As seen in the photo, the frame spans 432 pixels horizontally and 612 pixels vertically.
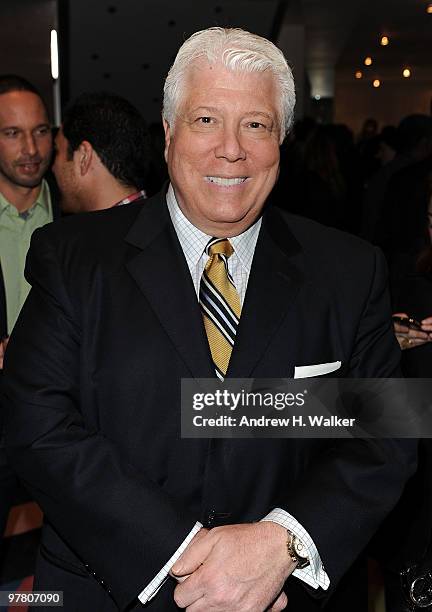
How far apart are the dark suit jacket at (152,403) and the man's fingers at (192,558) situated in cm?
3

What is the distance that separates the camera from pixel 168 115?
163cm

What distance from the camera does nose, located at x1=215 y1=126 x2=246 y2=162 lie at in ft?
5.04

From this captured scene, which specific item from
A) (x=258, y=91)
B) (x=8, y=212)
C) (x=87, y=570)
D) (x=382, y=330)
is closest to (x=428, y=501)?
(x=382, y=330)

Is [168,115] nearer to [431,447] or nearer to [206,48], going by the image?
[206,48]

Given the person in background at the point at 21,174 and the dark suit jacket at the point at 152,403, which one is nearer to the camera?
the dark suit jacket at the point at 152,403

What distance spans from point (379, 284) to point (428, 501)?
0.89m

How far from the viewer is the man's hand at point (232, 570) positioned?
1.40m

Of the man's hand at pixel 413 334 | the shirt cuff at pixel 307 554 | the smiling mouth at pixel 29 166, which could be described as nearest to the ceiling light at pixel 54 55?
the smiling mouth at pixel 29 166

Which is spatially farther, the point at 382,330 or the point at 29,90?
the point at 29,90

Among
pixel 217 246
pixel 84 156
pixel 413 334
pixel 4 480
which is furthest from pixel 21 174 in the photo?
pixel 217 246

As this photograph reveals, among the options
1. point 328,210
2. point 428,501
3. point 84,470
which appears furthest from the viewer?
point 328,210

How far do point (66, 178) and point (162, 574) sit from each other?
1.92m

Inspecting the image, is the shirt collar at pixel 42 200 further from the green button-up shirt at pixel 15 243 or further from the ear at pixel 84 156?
the ear at pixel 84 156

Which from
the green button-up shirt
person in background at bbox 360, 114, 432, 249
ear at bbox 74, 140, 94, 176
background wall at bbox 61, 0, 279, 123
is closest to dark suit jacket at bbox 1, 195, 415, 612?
the green button-up shirt
